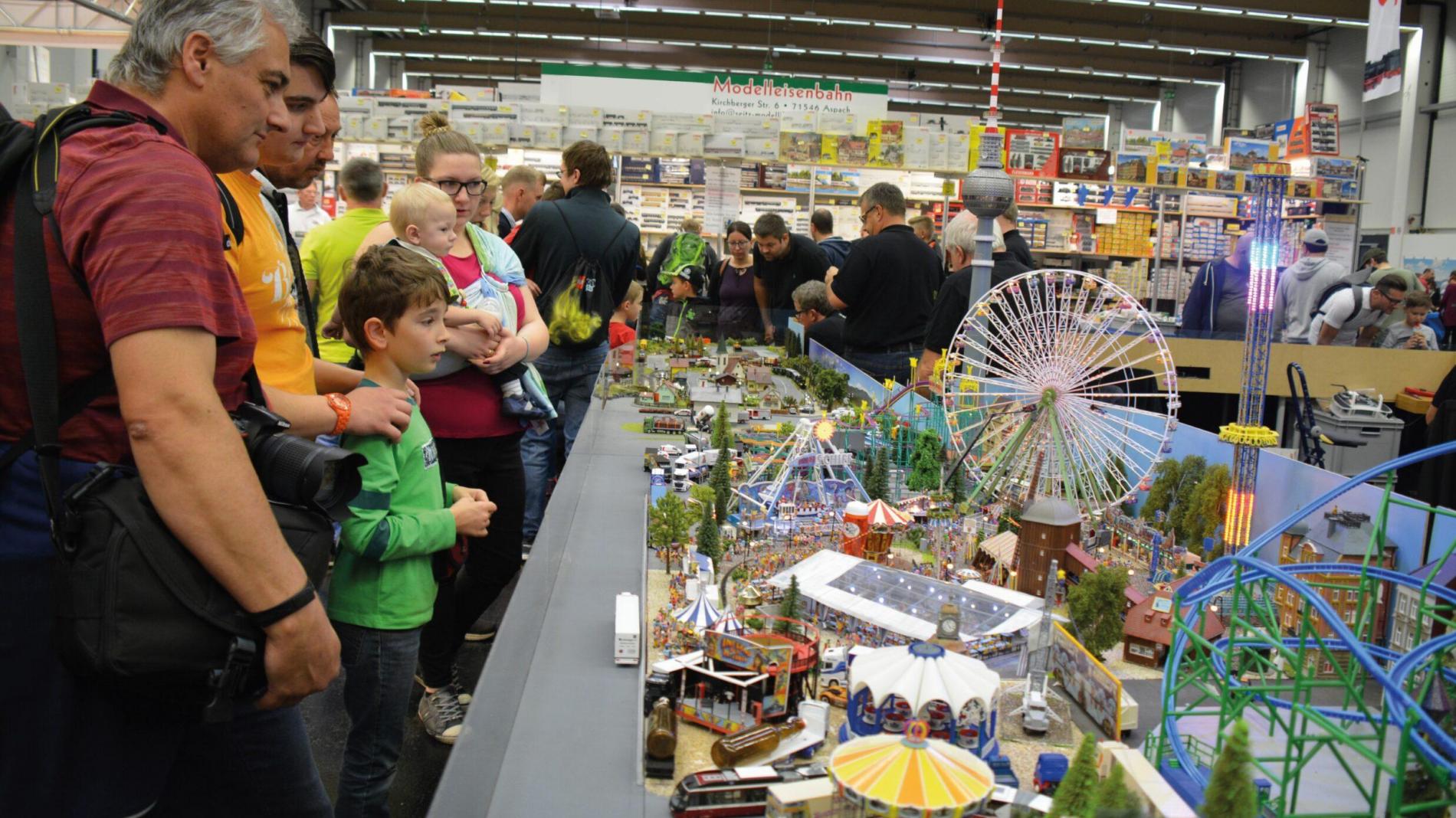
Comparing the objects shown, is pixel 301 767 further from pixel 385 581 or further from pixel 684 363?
pixel 684 363

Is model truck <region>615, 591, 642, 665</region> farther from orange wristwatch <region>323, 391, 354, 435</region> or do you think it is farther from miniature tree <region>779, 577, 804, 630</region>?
orange wristwatch <region>323, 391, 354, 435</region>

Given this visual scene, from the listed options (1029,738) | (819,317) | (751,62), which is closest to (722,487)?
(1029,738)

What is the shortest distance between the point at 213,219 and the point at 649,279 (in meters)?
7.63

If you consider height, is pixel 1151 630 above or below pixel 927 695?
below

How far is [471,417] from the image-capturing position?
3197 mm

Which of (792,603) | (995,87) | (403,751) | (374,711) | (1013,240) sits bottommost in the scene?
(403,751)

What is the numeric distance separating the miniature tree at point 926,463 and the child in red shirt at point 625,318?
87.0 inches

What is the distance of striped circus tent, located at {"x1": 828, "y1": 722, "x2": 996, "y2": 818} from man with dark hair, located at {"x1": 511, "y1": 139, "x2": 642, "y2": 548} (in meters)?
3.47

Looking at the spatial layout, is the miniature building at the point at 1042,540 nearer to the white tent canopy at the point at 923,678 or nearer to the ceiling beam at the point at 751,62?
the white tent canopy at the point at 923,678

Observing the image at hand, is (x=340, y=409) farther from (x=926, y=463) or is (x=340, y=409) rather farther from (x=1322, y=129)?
(x=1322, y=129)

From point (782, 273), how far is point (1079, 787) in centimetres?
653

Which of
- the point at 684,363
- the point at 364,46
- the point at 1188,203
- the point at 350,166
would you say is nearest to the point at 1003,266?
the point at 684,363

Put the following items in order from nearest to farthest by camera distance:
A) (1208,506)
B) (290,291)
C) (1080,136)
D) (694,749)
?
(694,749) → (290,291) → (1208,506) → (1080,136)

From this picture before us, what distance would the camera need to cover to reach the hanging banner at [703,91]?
15594 mm
